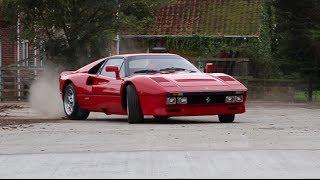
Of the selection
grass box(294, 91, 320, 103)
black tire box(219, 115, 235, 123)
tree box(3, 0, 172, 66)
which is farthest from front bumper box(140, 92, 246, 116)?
grass box(294, 91, 320, 103)

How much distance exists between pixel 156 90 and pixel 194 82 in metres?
0.71

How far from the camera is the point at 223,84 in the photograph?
15.4 meters

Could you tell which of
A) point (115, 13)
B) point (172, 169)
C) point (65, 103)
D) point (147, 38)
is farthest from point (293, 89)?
point (172, 169)

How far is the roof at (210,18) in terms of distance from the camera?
138 ft

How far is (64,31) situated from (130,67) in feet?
39.7

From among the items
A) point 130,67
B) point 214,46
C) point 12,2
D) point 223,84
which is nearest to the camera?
point 223,84

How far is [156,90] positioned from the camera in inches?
592

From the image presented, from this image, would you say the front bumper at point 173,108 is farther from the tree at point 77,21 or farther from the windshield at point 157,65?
the tree at point 77,21

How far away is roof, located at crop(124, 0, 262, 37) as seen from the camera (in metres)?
42.2

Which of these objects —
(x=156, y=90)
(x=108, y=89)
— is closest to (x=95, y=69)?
(x=108, y=89)

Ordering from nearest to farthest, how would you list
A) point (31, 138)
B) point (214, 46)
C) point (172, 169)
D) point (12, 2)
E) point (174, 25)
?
point (172, 169), point (31, 138), point (12, 2), point (214, 46), point (174, 25)

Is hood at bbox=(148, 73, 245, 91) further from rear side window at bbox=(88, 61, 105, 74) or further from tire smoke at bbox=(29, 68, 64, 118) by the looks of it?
tire smoke at bbox=(29, 68, 64, 118)

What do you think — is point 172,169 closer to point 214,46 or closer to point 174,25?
point 214,46

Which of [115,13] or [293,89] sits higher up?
[115,13]
